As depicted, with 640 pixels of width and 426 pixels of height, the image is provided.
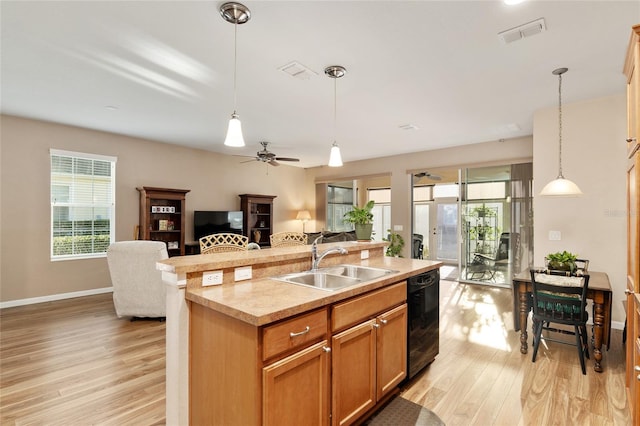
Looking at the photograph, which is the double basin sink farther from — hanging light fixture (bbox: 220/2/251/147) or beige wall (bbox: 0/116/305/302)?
beige wall (bbox: 0/116/305/302)

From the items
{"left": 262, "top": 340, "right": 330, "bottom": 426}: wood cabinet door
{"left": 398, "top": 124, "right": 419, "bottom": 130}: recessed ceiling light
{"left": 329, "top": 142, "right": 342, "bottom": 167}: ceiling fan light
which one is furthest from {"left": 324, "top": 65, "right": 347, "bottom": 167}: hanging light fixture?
{"left": 398, "top": 124, "right": 419, "bottom": 130}: recessed ceiling light

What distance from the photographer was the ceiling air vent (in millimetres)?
2387

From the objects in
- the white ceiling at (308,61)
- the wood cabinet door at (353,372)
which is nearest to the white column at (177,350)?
the wood cabinet door at (353,372)

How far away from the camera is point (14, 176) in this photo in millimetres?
4699

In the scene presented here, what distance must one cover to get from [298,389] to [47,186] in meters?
5.48

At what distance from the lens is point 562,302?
281 centimetres

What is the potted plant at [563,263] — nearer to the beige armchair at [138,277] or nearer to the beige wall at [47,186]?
the beige armchair at [138,277]

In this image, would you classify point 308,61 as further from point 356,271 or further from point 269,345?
point 269,345

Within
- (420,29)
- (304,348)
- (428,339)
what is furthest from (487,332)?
(420,29)

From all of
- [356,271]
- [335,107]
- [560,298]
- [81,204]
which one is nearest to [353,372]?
[356,271]

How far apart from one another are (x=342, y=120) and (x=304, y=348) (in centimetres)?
374

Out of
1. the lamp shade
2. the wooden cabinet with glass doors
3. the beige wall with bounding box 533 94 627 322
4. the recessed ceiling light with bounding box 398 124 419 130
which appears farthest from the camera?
the lamp shade

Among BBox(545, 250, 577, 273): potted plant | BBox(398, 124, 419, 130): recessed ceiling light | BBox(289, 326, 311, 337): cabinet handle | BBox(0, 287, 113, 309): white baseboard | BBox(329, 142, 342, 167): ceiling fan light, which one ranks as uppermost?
BBox(398, 124, 419, 130): recessed ceiling light

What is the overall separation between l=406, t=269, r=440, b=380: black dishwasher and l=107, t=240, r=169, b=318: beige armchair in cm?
294
